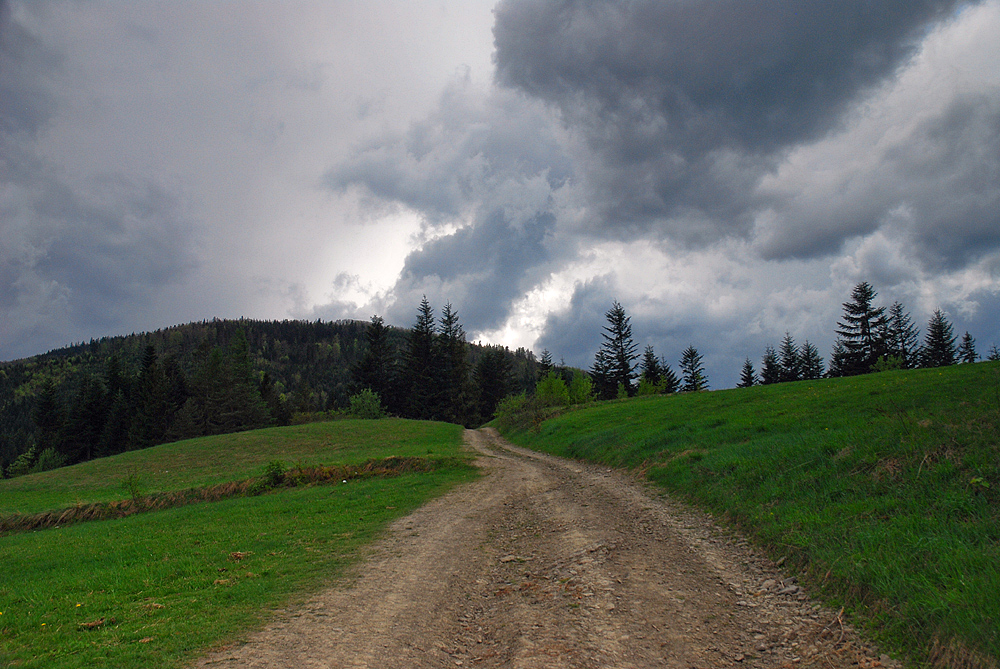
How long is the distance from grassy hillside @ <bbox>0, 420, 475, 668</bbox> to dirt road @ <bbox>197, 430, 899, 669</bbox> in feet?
3.57

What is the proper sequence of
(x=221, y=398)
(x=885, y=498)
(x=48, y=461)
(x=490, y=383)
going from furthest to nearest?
1. (x=490, y=383)
2. (x=221, y=398)
3. (x=48, y=461)
4. (x=885, y=498)

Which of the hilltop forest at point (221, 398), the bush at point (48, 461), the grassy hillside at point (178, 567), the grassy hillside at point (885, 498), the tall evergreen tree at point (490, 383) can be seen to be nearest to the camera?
the grassy hillside at point (885, 498)

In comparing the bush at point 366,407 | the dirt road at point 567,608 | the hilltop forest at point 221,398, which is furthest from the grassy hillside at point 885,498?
the hilltop forest at point 221,398

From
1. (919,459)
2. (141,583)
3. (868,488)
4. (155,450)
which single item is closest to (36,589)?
(141,583)

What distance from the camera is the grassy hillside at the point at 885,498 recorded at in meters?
5.71

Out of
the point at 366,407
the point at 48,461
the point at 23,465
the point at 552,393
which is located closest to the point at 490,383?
the point at 366,407

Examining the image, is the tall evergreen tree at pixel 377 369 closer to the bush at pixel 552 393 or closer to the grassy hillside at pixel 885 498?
the bush at pixel 552 393

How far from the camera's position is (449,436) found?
42094mm

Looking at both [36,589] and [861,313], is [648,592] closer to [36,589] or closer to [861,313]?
[36,589]

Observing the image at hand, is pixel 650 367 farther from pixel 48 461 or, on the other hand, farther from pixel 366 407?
pixel 48 461

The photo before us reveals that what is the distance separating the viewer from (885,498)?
29.7 feet

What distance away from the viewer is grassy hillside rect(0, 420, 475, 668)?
6.54 meters

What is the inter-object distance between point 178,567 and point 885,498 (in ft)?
48.0

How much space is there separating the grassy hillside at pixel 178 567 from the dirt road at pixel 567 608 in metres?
1.09
